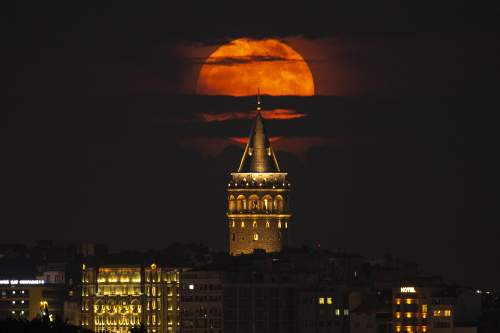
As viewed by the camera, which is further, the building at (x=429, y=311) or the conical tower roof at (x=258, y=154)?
the conical tower roof at (x=258, y=154)

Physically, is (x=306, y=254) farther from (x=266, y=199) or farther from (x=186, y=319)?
(x=186, y=319)

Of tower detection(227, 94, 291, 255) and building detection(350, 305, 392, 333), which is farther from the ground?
tower detection(227, 94, 291, 255)

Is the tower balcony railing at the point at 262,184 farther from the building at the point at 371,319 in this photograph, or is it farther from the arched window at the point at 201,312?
the building at the point at 371,319

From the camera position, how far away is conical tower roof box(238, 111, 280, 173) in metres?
189

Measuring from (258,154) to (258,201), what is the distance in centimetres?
366

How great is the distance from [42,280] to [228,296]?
3335 centimetres

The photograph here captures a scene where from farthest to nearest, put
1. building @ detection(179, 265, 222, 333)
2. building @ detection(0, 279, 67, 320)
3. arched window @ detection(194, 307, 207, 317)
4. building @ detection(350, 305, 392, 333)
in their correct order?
1. building @ detection(0, 279, 67, 320)
2. arched window @ detection(194, 307, 207, 317)
3. building @ detection(179, 265, 222, 333)
4. building @ detection(350, 305, 392, 333)

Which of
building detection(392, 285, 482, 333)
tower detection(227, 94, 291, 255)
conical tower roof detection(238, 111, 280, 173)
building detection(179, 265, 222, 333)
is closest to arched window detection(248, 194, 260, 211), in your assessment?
tower detection(227, 94, 291, 255)

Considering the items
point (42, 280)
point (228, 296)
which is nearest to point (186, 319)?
point (228, 296)

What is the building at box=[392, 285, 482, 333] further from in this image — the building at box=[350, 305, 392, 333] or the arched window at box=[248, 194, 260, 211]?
the arched window at box=[248, 194, 260, 211]

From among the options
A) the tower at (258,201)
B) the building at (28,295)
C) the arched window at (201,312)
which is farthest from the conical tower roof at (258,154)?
the arched window at (201,312)

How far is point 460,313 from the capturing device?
16488 centimetres

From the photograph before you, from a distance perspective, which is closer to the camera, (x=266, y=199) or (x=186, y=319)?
(x=186, y=319)

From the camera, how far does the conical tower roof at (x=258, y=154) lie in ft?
621
